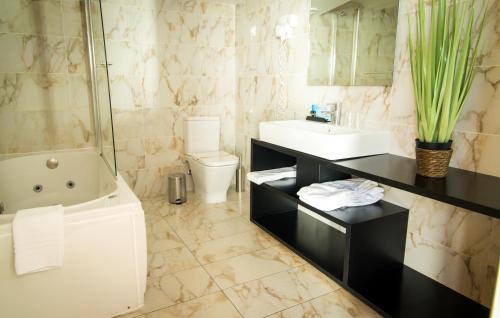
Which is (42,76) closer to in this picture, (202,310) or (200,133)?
(200,133)

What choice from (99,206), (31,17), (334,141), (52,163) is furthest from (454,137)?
(31,17)

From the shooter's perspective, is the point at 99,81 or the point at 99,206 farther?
the point at 99,81

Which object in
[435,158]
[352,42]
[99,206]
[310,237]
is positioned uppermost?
[352,42]

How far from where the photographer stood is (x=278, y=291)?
197 cm

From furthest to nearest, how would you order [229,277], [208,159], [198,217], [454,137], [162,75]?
[162,75] → [208,159] → [198,217] → [229,277] → [454,137]

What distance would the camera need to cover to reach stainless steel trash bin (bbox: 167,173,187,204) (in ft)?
10.8

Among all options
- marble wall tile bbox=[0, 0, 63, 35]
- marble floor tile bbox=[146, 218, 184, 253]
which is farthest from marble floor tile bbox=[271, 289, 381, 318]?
marble wall tile bbox=[0, 0, 63, 35]

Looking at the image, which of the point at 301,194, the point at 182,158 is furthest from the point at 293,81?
the point at 182,158

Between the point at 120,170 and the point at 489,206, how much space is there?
296cm

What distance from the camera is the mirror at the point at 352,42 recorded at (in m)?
2.03

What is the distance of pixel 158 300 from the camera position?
6.15 feet

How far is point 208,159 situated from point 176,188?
1.39 feet

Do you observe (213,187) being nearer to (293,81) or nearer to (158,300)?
(293,81)

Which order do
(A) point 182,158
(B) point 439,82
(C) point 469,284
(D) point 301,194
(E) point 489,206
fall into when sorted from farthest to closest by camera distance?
(A) point 182,158 < (D) point 301,194 < (C) point 469,284 < (B) point 439,82 < (E) point 489,206
